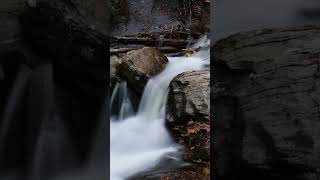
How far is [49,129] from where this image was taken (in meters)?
2.52

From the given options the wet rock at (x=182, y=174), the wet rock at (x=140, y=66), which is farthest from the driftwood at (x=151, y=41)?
the wet rock at (x=182, y=174)

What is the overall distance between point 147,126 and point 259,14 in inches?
173

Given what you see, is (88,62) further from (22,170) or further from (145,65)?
(145,65)

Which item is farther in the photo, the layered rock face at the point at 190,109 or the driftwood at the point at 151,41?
the driftwood at the point at 151,41

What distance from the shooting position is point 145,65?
736 cm

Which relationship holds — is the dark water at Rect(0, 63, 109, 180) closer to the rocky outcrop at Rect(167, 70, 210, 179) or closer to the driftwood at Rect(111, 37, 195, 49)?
the rocky outcrop at Rect(167, 70, 210, 179)

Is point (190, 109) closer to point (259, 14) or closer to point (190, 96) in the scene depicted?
point (190, 96)

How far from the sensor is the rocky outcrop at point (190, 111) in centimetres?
632

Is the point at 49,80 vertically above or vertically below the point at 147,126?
above

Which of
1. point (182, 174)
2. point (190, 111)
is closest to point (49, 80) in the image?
point (182, 174)

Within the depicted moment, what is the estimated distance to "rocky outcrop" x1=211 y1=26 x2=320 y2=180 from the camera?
8.15 ft

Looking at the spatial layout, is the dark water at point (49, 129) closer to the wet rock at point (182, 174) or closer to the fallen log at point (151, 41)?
the wet rock at point (182, 174)

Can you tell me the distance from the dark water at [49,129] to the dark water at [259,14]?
750 mm

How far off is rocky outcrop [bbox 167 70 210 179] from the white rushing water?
0.47 feet
